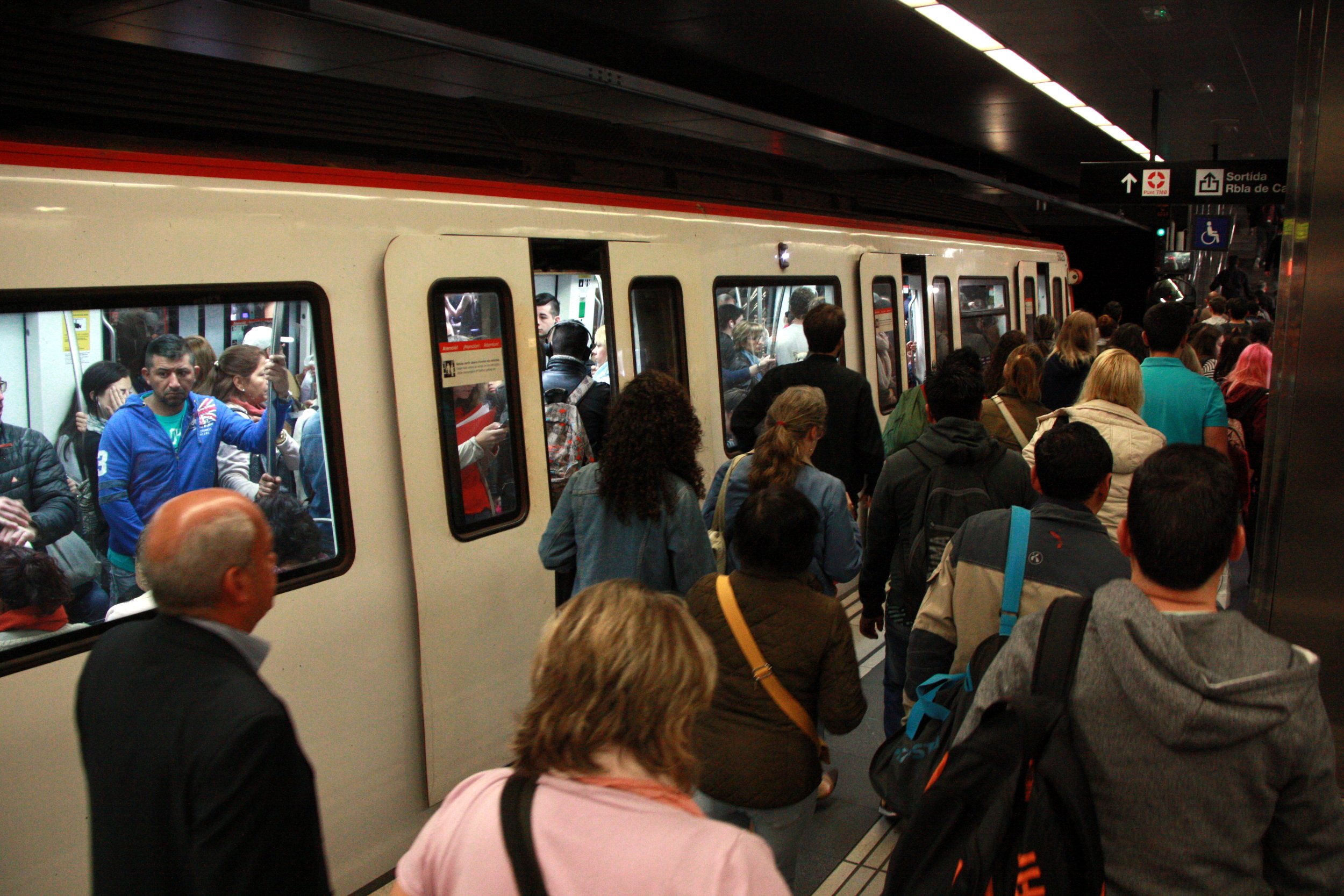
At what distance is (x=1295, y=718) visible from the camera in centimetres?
156

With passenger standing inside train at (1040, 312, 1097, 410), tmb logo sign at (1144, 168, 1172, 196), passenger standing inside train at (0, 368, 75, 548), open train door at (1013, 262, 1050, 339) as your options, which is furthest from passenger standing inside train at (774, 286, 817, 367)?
tmb logo sign at (1144, 168, 1172, 196)

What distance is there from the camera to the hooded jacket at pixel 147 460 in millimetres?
2854

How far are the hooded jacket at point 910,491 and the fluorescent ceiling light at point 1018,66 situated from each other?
20.6 feet

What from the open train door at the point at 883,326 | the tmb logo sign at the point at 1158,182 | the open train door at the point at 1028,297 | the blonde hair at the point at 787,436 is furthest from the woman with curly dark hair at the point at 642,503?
the tmb logo sign at the point at 1158,182

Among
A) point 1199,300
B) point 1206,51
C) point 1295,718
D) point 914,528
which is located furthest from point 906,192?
point 1199,300

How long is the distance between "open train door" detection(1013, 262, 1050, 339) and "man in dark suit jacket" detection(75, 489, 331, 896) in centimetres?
1029

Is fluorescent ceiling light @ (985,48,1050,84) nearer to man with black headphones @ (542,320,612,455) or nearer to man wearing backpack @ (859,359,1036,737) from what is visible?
man with black headphones @ (542,320,612,455)

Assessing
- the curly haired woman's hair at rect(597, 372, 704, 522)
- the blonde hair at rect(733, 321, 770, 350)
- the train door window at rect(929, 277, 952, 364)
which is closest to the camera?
the curly haired woman's hair at rect(597, 372, 704, 522)

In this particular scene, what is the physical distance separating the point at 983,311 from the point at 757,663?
27.0ft

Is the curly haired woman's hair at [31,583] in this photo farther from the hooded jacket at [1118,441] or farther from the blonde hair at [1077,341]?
the blonde hair at [1077,341]

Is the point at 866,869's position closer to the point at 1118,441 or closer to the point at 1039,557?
the point at 1039,557

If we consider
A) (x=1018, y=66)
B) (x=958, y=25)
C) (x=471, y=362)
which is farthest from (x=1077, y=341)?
(x=1018, y=66)

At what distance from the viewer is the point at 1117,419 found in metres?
3.74

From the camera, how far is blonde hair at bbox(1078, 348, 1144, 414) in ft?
12.5
